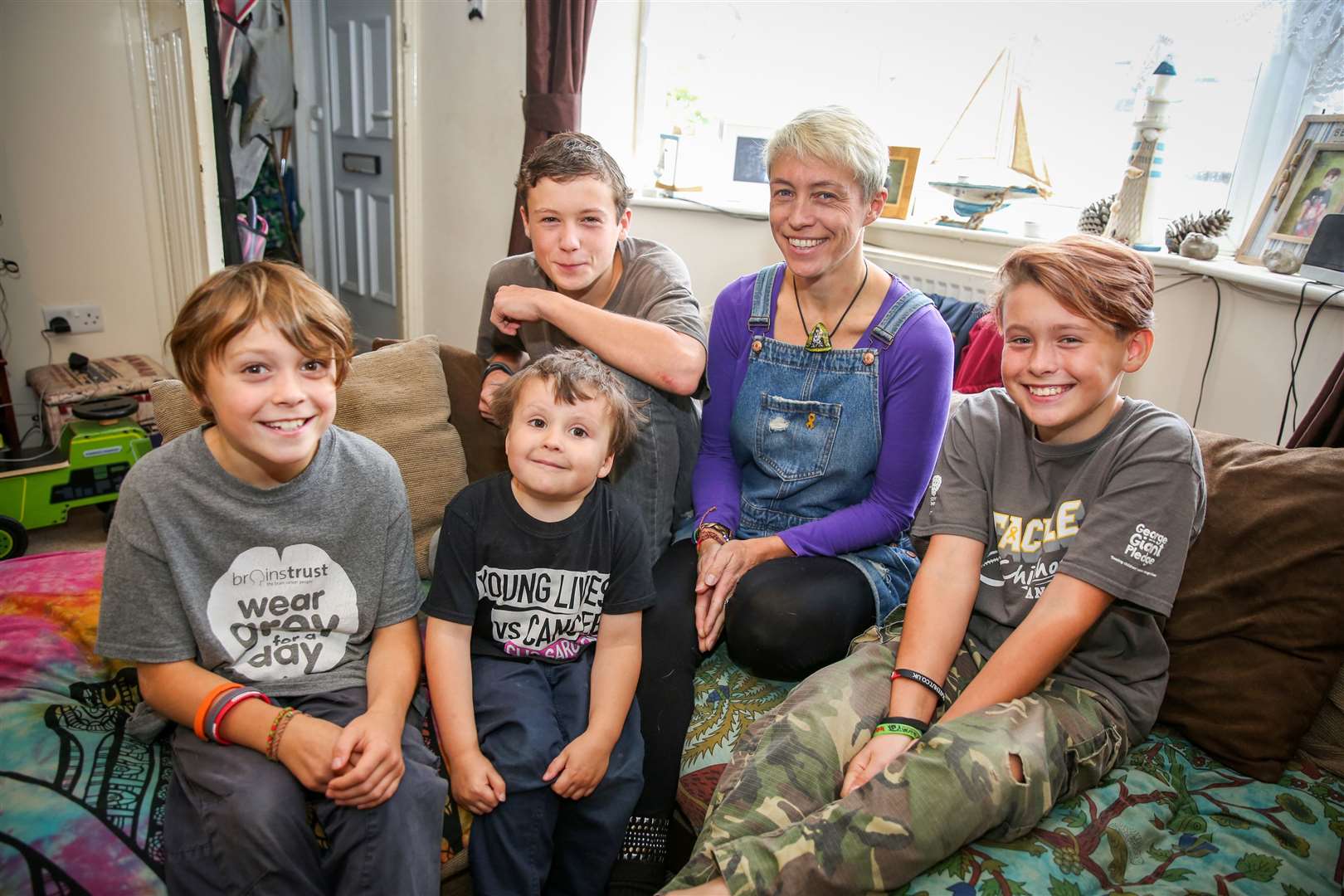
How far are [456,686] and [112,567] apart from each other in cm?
46

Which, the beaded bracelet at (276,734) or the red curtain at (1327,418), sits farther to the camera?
the red curtain at (1327,418)

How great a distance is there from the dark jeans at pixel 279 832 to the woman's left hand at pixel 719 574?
1.58 ft

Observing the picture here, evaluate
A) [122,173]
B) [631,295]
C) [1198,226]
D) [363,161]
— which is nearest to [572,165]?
[631,295]

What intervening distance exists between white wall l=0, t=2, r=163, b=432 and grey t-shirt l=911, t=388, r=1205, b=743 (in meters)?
Result: 3.31

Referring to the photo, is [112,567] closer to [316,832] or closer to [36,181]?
[316,832]

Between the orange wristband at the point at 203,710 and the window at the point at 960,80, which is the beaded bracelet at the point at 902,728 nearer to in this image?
the orange wristband at the point at 203,710

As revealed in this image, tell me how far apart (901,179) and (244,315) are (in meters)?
2.39

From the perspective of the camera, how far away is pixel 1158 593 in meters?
1.11

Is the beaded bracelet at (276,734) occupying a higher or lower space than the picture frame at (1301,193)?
lower

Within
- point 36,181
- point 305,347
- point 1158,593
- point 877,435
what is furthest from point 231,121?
point 1158,593

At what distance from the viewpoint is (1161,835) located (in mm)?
1073

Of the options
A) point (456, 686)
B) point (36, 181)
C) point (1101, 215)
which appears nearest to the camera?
point (456, 686)

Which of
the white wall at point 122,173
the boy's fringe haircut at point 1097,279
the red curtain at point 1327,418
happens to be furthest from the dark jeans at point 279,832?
the white wall at point 122,173

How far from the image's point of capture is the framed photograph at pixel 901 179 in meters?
2.82
